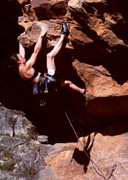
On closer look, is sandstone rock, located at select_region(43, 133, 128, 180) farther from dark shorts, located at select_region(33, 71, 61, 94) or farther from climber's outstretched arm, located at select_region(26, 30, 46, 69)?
climber's outstretched arm, located at select_region(26, 30, 46, 69)

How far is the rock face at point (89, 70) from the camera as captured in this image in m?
4.19

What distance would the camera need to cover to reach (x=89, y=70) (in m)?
4.99

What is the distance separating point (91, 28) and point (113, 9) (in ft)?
2.08

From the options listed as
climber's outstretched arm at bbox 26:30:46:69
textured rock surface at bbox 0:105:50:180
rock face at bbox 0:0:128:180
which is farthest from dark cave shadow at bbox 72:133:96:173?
climber's outstretched arm at bbox 26:30:46:69

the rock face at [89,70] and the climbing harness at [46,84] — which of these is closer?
the rock face at [89,70]

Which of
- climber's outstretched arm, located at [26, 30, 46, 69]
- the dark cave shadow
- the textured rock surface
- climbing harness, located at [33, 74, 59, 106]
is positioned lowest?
the textured rock surface

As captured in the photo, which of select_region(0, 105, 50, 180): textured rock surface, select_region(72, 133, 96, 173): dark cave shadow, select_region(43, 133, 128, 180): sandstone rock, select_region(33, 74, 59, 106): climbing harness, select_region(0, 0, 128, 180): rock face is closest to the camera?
select_region(0, 0, 128, 180): rock face

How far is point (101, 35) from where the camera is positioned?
13.9 feet

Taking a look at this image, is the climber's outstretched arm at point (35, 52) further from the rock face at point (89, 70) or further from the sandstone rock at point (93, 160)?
the sandstone rock at point (93, 160)

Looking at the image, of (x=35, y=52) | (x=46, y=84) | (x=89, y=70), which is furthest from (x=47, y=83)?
(x=89, y=70)

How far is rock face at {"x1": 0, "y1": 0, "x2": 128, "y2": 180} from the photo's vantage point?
4.19m

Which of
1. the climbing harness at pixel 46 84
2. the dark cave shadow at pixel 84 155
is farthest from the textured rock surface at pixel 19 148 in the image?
the climbing harness at pixel 46 84

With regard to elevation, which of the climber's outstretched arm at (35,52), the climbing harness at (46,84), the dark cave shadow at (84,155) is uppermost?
the climber's outstretched arm at (35,52)

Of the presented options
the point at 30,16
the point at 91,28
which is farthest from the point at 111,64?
the point at 30,16
